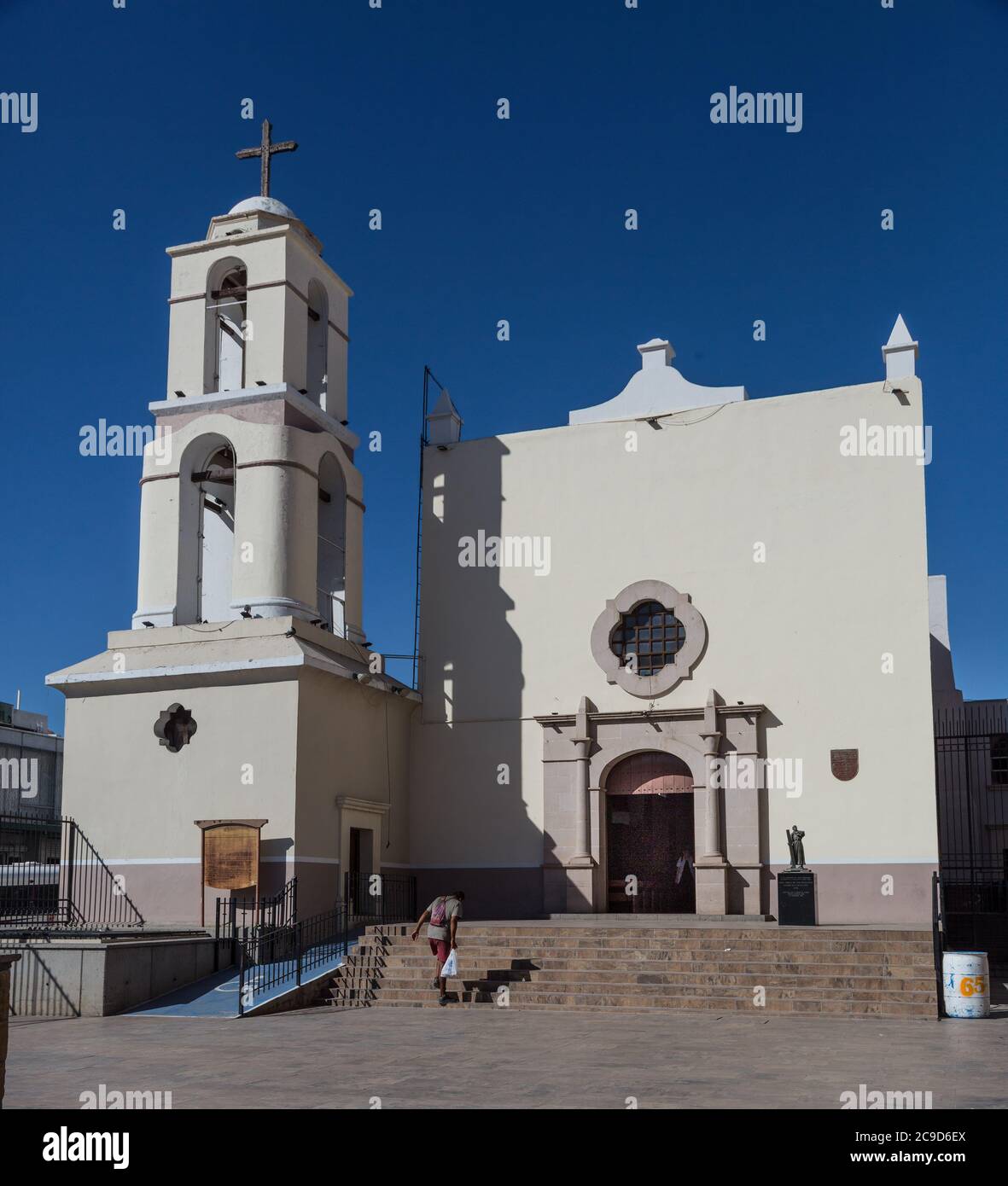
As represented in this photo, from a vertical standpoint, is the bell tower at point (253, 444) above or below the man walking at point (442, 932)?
above

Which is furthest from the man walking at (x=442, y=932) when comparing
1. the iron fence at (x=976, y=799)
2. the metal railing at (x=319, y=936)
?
the iron fence at (x=976, y=799)

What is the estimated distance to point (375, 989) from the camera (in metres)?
17.9

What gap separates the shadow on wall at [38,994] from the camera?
1650 centimetres

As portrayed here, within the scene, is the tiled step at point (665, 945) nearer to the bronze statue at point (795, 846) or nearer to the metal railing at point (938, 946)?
the metal railing at point (938, 946)

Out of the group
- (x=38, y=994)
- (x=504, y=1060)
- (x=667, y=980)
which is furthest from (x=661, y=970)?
(x=38, y=994)

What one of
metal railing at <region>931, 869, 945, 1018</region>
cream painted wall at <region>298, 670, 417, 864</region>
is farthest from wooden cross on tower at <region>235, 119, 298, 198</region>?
metal railing at <region>931, 869, 945, 1018</region>

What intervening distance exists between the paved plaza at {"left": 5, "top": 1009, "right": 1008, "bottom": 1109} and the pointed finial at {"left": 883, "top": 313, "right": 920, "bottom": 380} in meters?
11.6

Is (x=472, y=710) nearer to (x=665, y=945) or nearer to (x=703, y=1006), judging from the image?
(x=665, y=945)

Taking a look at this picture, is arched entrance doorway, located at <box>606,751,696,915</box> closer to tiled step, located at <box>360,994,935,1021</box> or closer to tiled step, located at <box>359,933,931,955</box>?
tiled step, located at <box>359,933,931,955</box>

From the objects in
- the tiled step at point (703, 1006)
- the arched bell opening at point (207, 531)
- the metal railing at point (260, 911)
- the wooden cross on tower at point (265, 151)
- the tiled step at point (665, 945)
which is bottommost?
the tiled step at point (703, 1006)

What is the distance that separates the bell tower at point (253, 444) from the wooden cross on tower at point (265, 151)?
0.12 ft

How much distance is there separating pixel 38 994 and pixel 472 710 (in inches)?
401
